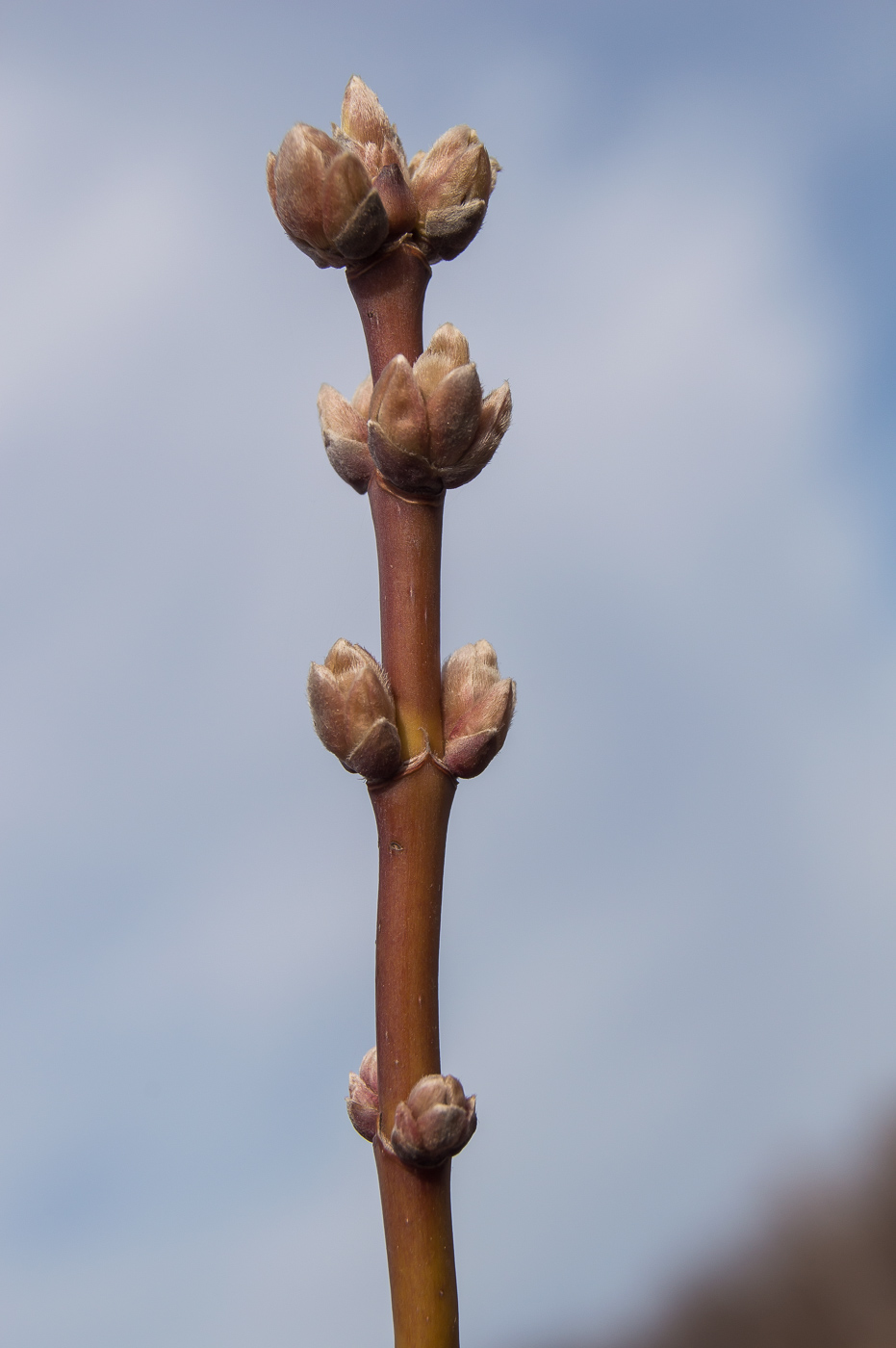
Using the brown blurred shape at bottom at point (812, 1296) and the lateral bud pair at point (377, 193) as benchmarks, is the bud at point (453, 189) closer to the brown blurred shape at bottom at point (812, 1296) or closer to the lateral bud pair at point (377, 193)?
the lateral bud pair at point (377, 193)

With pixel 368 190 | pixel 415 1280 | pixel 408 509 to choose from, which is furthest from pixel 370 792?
pixel 368 190

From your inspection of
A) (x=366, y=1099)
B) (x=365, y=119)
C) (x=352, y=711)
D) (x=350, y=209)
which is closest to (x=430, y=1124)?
(x=366, y=1099)

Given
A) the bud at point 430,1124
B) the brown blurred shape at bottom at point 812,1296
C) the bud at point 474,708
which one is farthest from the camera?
the brown blurred shape at bottom at point 812,1296

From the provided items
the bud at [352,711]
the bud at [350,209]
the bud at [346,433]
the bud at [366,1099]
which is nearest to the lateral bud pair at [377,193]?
the bud at [350,209]

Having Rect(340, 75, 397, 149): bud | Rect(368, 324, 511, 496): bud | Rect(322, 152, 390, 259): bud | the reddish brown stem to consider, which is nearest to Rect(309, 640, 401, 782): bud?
the reddish brown stem

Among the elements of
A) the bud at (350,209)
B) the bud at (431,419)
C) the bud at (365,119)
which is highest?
the bud at (365,119)

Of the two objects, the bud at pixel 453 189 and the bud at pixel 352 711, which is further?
the bud at pixel 453 189

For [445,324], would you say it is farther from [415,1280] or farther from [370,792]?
[415,1280]
